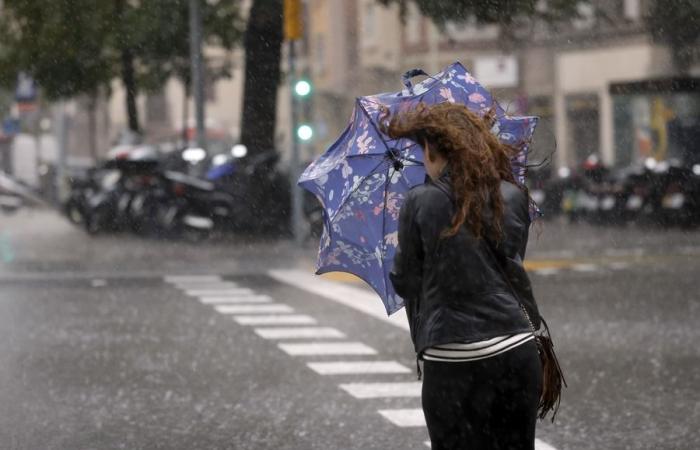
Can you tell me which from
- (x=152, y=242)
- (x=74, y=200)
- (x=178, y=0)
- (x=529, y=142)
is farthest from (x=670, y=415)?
(x=74, y=200)

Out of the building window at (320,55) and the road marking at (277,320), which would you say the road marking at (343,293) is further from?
the building window at (320,55)

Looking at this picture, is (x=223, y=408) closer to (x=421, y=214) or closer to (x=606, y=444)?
(x=606, y=444)

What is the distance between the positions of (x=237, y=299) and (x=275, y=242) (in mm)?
8543

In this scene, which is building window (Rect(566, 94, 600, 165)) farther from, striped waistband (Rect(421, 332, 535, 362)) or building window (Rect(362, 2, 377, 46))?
striped waistband (Rect(421, 332, 535, 362))

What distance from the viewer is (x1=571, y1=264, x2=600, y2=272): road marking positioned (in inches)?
709

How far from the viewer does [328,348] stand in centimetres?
1144

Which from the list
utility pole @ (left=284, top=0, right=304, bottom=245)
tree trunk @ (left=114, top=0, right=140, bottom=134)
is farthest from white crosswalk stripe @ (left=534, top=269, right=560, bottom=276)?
tree trunk @ (left=114, top=0, right=140, bottom=134)

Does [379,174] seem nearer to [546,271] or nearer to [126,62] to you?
[546,271]

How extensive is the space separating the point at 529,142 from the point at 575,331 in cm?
722

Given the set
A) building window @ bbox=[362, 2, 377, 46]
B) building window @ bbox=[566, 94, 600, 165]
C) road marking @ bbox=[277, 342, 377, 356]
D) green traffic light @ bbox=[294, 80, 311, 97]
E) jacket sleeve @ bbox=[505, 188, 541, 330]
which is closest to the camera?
jacket sleeve @ bbox=[505, 188, 541, 330]

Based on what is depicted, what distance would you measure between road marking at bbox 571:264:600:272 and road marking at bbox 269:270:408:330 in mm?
3092

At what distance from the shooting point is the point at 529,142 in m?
5.40

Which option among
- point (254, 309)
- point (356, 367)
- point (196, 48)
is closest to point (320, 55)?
point (196, 48)

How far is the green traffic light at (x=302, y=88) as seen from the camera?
2175 cm
